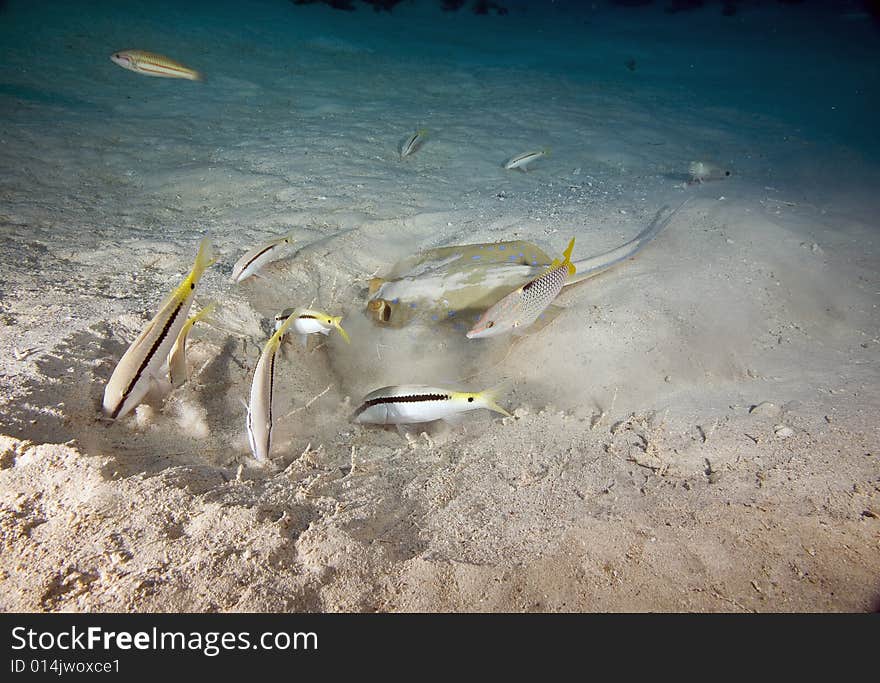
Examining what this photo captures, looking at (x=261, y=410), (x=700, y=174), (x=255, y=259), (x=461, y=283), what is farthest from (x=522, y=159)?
(x=261, y=410)

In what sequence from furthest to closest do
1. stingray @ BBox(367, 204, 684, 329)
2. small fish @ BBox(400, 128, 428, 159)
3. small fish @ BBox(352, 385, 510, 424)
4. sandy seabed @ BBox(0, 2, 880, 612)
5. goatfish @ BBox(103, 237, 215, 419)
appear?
small fish @ BBox(400, 128, 428, 159) < stingray @ BBox(367, 204, 684, 329) < small fish @ BBox(352, 385, 510, 424) < goatfish @ BBox(103, 237, 215, 419) < sandy seabed @ BBox(0, 2, 880, 612)

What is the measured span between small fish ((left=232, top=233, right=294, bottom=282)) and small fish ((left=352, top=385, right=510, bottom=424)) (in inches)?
79.4

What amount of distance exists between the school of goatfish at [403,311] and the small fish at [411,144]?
11.2ft

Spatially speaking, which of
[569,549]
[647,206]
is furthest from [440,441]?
[647,206]

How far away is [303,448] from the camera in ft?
10.6

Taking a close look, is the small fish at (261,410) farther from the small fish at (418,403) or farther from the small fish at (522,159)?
the small fish at (522,159)

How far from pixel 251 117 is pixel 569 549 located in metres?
11.7

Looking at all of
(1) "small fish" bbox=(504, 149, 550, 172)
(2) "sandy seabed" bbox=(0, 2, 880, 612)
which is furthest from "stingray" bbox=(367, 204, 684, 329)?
(1) "small fish" bbox=(504, 149, 550, 172)

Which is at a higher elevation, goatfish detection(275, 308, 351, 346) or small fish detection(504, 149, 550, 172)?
small fish detection(504, 149, 550, 172)

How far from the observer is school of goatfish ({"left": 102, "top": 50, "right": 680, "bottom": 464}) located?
262cm

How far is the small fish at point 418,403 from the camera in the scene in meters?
2.99

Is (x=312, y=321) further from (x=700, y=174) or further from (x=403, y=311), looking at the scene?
(x=700, y=174)

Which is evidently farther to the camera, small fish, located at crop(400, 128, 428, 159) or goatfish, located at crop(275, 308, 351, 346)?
small fish, located at crop(400, 128, 428, 159)

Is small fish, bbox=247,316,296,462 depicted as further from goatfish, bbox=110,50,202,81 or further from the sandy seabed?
goatfish, bbox=110,50,202,81
